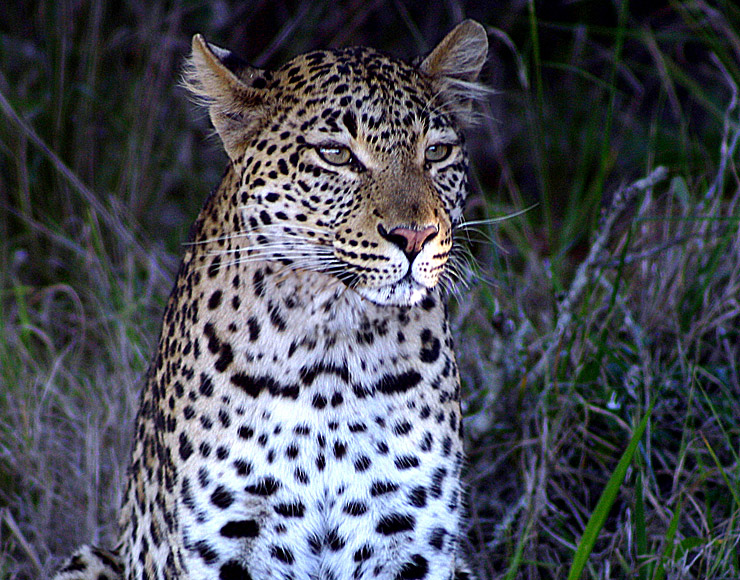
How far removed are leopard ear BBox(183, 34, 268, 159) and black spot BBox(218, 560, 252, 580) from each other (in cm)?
120

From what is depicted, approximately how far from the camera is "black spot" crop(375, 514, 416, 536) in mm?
3197

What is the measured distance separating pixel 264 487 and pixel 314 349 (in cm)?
43

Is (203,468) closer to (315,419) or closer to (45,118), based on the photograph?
(315,419)

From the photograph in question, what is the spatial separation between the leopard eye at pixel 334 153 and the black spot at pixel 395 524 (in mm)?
1061

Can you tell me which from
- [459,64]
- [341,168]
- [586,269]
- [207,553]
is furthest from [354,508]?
[586,269]

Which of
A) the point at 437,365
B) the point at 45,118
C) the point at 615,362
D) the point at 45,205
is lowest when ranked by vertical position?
the point at 615,362

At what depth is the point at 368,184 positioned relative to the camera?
3053mm

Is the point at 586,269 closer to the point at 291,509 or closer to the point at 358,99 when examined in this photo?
the point at 358,99

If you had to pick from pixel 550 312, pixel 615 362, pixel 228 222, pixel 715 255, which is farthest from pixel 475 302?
pixel 228 222

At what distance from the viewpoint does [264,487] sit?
3131 millimetres

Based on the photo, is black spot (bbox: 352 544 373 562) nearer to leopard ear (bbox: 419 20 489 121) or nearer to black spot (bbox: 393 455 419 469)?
black spot (bbox: 393 455 419 469)

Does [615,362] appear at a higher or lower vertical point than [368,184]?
lower

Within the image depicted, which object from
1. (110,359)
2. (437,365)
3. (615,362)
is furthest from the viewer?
(110,359)

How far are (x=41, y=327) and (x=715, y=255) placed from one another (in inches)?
132
